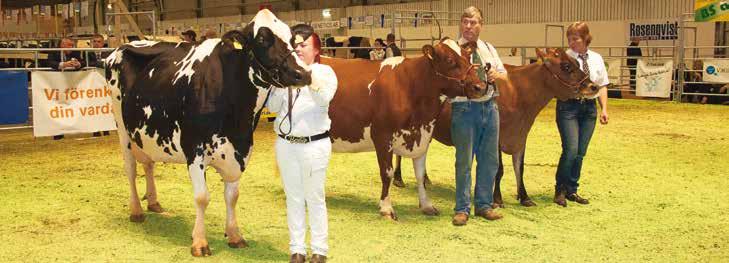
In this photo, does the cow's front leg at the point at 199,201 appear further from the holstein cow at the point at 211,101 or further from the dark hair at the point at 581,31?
the dark hair at the point at 581,31

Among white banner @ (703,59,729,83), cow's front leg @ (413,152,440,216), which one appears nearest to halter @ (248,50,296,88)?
cow's front leg @ (413,152,440,216)

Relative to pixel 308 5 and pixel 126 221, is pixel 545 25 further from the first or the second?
pixel 126 221

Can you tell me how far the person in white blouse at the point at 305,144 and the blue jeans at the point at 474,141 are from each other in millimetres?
1616

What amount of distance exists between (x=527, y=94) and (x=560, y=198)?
3.29ft

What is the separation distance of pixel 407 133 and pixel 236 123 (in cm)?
172

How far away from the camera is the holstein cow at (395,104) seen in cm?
595

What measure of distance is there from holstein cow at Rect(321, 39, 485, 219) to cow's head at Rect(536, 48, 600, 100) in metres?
1.15

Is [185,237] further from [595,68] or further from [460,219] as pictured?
[595,68]

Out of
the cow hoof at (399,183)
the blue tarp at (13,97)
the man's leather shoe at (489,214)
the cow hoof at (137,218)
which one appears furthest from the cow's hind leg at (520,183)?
the blue tarp at (13,97)

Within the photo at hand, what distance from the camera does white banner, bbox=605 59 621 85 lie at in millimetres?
19875

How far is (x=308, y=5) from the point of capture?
114 ft

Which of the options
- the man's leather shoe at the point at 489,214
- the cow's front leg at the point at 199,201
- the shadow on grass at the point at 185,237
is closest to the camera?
the cow's front leg at the point at 199,201

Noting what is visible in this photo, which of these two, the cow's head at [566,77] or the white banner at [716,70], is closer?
the cow's head at [566,77]

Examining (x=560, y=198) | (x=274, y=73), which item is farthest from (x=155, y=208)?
(x=560, y=198)
